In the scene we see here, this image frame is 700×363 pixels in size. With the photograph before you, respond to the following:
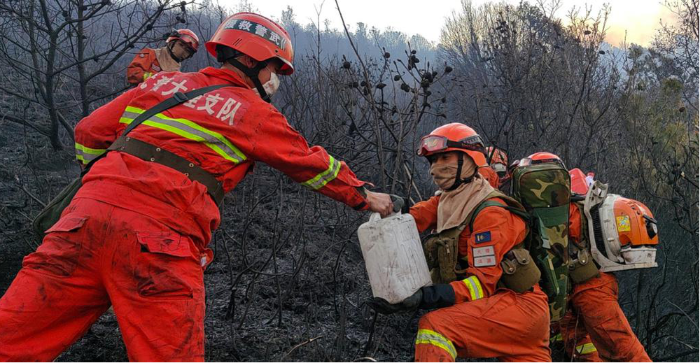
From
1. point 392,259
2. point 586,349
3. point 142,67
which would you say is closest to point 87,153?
point 392,259

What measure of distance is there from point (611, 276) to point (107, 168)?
3621mm

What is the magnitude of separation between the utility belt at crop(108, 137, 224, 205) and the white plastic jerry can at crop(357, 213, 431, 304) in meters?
0.95

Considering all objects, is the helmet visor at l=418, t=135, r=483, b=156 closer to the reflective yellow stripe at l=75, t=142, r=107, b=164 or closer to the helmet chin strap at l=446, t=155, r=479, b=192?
the helmet chin strap at l=446, t=155, r=479, b=192

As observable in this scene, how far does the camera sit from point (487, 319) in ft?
9.41

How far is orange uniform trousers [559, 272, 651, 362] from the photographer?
3.75 m

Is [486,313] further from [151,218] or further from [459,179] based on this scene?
[151,218]

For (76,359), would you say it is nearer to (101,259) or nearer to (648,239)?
(101,259)

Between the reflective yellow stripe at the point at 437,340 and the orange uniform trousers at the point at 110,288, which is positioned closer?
the orange uniform trousers at the point at 110,288

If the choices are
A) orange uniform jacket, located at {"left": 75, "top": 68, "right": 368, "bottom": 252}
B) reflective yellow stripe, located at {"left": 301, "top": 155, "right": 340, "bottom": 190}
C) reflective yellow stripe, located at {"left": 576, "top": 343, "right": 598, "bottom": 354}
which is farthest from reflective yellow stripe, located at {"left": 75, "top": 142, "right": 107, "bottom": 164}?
reflective yellow stripe, located at {"left": 576, "top": 343, "right": 598, "bottom": 354}

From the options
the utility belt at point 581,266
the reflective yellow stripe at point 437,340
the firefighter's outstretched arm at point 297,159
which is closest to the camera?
the firefighter's outstretched arm at point 297,159

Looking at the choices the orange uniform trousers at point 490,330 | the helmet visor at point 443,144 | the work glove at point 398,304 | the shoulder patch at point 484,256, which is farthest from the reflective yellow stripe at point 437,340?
the helmet visor at point 443,144

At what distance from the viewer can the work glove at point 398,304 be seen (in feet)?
9.11

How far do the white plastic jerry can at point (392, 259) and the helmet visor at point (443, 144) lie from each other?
0.60 meters

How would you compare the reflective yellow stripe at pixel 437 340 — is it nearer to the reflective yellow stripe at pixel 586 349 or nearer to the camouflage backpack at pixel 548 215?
the camouflage backpack at pixel 548 215
